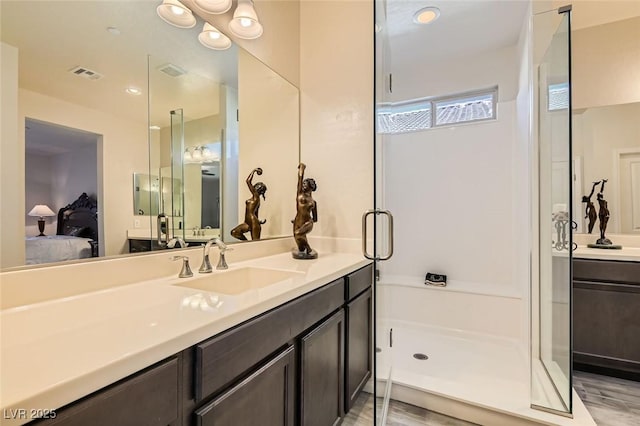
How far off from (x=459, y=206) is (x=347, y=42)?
6.44 ft

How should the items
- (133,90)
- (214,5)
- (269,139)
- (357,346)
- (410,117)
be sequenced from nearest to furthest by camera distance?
(133,90) < (214,5) < (357,346) < (269,139) < (410,117)

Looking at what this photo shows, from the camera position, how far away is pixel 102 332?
0.61 m

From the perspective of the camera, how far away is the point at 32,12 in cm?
88

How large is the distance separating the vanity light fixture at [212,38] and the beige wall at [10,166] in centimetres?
81

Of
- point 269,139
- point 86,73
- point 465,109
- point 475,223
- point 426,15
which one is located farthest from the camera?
point 465,109

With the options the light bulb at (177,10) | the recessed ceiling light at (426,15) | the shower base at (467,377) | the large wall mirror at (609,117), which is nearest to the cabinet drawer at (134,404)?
the shower base at (467,377)

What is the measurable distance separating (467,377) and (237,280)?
5.54ft

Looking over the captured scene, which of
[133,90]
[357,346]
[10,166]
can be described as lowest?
[357,346]

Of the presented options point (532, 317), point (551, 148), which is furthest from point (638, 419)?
point (551, 148)

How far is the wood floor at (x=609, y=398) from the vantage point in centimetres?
156

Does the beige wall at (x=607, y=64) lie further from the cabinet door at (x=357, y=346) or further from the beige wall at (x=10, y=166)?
the beige wall at (x=10, y=166)

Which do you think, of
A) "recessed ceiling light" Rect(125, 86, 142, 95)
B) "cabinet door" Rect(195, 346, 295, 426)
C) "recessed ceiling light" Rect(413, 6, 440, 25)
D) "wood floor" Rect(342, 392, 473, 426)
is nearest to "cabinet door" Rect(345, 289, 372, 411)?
"wood floor" Rect(342, 392, 473, 426)

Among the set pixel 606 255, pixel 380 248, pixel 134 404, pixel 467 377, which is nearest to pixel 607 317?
pixel 606 255

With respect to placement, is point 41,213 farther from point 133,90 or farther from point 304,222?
point 304,222
